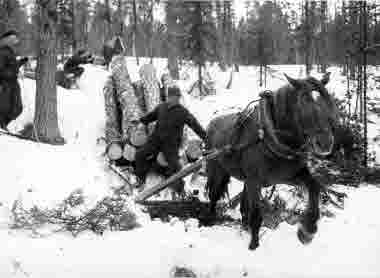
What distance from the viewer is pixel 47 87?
8.80m

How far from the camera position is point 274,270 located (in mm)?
4355

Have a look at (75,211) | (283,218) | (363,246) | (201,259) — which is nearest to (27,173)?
(75,211)

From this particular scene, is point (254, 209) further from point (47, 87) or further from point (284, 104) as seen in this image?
point (47, 87)

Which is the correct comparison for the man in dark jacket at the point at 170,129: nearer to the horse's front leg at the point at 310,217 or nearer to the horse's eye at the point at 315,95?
the horse's front leg at the point at 310,217

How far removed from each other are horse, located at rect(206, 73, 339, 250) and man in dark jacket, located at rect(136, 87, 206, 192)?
61.2 inches

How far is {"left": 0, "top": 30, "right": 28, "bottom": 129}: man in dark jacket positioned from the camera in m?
8.95

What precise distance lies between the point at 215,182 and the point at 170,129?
4.02 ft

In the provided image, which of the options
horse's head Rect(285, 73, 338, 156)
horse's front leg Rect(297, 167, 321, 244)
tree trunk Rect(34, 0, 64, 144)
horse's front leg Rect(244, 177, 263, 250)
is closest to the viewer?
horse's head Rect(285, 73, 338, 156)

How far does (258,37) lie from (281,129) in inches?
835

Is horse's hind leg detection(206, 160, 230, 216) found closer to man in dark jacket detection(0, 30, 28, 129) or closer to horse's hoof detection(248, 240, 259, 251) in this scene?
horse's hoof detection(248, 240, 259, 251)

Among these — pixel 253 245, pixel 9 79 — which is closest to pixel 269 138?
pixel 253 245

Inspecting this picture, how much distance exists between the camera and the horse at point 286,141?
4.03 metres

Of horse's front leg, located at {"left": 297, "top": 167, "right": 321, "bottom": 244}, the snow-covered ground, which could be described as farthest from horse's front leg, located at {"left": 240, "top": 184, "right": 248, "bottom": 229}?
horse's front leg, located at {"left": 297, "top": 167, "right": 321, "bottom": 244}

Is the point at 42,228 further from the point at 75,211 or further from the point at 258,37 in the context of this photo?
the point at 258,37
